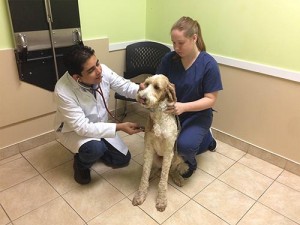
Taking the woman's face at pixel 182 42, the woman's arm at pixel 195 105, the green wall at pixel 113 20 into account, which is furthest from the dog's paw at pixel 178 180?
the green wall at pixel 113 20

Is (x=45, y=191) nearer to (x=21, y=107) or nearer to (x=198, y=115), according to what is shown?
(x=21, y=107)

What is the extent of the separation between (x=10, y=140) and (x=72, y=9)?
1.11 m

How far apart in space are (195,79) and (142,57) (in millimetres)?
998

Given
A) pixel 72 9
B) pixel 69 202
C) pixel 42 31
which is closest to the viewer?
pixel 69 202

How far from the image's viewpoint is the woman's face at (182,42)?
144cm

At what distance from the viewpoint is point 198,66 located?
1.59 m

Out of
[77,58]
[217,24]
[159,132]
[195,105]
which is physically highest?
[217,24]

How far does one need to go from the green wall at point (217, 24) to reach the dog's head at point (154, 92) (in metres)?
0.89

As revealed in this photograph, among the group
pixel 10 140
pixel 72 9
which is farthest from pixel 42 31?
pixel 10 140

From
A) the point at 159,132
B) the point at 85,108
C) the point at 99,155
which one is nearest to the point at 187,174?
the point at 159,132

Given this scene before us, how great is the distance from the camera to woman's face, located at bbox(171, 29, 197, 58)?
4.73 feet

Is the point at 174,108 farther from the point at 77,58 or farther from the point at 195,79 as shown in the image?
the point at 77,58

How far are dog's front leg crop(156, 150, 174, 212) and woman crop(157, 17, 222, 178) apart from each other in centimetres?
10

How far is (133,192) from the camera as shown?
1654mm
